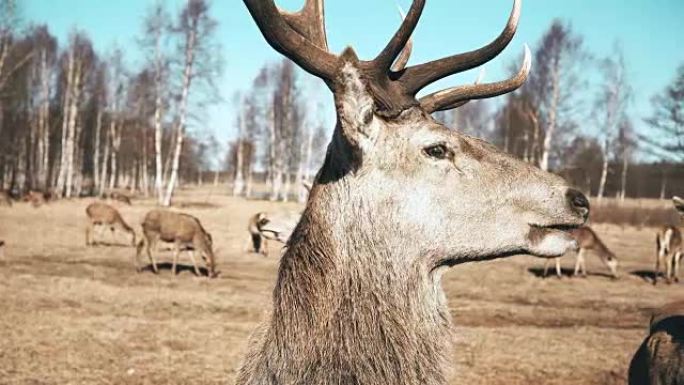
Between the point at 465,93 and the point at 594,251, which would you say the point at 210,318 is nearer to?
the point at 465,93

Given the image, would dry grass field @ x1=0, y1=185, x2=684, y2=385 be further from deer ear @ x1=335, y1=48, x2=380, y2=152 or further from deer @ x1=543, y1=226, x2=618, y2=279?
deer ear @ x1=335, y1=48, x2=380, y2=152

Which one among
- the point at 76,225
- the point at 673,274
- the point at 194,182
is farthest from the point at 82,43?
the point at 194,182

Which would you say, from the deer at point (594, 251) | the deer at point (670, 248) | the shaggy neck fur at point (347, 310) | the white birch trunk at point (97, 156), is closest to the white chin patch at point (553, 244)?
the shaggy neck fur at point (347, 310)

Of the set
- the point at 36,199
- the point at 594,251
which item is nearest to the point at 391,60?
the point at 594,251

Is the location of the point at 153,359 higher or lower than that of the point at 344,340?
lower

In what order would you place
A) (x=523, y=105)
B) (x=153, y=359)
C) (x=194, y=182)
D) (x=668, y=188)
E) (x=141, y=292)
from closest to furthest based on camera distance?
1. (x=153, y=359)
2. (x=141, y=292)
3. (x=523, y=105)
4. (x=668, y=188)
5. (x=194, y=182)

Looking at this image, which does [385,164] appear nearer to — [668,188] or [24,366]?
[24,366]

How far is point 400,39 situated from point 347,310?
126cm

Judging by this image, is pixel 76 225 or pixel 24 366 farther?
pixel 76 225

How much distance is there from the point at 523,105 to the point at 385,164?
35305 millimetres

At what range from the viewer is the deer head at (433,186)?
9.53ft

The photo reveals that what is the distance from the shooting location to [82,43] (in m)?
41.2

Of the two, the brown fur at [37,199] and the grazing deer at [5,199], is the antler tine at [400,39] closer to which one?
the brown fur at [37,199]

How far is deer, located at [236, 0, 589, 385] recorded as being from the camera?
2.75 meters
